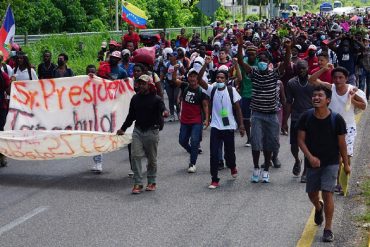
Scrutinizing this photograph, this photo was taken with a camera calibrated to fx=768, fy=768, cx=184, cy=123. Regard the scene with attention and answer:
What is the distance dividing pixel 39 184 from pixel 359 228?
15.2 feet

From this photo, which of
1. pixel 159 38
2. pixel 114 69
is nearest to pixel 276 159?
pixel 114 69

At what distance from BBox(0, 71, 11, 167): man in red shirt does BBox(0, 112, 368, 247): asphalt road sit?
222mm

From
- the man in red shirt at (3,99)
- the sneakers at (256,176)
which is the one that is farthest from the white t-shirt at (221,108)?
the man in red shirt at (3,99)

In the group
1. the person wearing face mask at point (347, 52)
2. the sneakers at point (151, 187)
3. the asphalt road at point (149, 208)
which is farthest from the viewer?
the person wearing face mask at point (347, 52)

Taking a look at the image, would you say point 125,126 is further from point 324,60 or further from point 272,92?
point 324,60

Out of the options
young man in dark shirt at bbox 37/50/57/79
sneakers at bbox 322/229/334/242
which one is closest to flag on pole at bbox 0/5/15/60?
young man in dark shirt at bbox 37/50/57/79

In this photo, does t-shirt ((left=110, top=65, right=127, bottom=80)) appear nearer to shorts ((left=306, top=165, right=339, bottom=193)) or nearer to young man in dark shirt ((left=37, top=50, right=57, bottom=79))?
young man in dark shirt ((left=37, top=50, right=57, bottom=79))

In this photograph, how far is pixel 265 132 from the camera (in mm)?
10586

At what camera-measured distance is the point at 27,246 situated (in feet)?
25.1

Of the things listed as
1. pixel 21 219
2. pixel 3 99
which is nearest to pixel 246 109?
pixel 3 99

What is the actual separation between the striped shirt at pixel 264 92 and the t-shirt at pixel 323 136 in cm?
270

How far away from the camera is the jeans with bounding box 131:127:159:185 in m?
10.0

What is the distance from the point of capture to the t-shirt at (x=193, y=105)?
11.4 meters

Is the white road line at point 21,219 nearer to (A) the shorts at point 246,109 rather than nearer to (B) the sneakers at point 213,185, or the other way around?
(B) the sneakers at point 213,185
